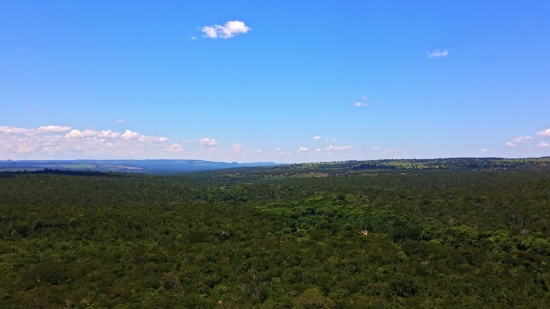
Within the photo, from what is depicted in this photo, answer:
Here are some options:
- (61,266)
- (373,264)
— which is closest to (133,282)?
(61,266)

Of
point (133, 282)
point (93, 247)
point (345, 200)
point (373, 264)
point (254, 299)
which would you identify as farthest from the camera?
point (345, 200)

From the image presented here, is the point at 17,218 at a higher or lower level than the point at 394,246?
higher

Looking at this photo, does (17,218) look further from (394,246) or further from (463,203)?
(463,203)

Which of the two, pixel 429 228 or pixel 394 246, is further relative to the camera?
pixel 429 228

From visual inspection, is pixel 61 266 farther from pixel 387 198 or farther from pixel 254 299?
pixel 387 198

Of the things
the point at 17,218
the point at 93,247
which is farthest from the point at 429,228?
the point at 17,218

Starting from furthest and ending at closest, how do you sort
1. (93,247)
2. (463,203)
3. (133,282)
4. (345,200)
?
1. (345,200)
2. (463,203)
3. (93,247)
4. (133,282)
